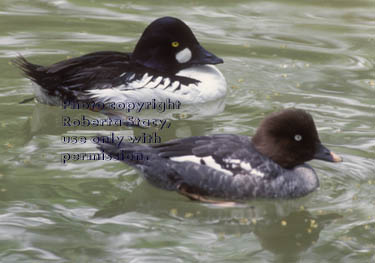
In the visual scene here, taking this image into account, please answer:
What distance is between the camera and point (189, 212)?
20.5 ft

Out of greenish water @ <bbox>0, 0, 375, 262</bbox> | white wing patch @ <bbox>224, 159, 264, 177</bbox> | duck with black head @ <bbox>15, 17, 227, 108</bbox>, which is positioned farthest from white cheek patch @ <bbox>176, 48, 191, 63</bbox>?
white wing patch @ <bbox>224, 159, 264, 177</bbox>

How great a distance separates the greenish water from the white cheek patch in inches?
26.5

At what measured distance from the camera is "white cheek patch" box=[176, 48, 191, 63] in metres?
9.06

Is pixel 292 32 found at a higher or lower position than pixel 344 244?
higher

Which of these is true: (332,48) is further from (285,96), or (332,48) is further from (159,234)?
(159,234)

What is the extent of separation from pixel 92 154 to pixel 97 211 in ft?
3.96

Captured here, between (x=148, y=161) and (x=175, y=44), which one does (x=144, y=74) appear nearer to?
(x=175, y=44)

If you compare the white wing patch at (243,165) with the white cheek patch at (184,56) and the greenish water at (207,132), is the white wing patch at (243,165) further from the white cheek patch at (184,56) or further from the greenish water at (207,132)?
the white cheek patch at (184,56)

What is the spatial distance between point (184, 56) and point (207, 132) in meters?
1.29

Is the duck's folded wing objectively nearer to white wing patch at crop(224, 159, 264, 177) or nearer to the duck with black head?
white wing patch at crop(224, 159, 264, 177)

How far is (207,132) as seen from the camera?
8.20 metres

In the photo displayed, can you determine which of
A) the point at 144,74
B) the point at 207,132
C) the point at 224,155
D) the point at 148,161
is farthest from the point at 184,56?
the point at 224,155

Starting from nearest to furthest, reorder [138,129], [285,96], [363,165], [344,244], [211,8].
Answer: [344,244], [363,165], [138,129], [285,96], [211,8]

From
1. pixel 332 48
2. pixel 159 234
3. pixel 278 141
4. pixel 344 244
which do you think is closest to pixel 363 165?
pixel 278 141
